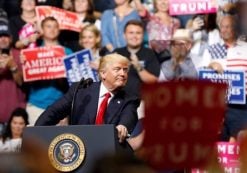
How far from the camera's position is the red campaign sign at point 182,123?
4086mm

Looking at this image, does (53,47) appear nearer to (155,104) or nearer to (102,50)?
(102,50)

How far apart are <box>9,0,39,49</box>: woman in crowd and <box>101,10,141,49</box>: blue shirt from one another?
76 centimetres

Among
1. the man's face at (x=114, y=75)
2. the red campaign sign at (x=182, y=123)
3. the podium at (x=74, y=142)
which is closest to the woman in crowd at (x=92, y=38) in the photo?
the man's face at (x=114, y=75)

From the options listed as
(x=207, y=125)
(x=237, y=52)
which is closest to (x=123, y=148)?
(x=207, y=125)

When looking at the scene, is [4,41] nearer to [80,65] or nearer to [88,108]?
[80,65]

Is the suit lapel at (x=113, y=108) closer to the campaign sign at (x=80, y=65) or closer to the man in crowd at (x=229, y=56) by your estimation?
the man in crowd at (x=229, y=56)

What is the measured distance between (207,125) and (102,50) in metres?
5.99

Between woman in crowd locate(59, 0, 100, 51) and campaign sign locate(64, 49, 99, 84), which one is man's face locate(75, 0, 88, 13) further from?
campaign sign locate(64, 49, 99, 84)

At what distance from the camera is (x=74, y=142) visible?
264 inches

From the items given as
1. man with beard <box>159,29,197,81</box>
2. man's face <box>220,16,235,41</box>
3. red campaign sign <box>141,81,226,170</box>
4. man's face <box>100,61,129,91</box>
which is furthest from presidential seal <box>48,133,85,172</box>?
man's face <box>220,16,235,41</box>

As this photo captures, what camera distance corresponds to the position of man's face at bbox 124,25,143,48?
9.87m

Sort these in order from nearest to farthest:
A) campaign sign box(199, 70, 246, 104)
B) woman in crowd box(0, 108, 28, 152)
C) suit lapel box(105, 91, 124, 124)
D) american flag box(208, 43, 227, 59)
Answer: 1. suit lapel box(105, 91, 124, 124)
2. campaign sign box(199, 70, 246, 104)
3. woman in crowd box(0, 108, 28, 152)
4. american flag box(208, 43, 227, 59)

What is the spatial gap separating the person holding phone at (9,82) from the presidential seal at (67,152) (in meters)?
3.44

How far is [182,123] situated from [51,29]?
6258 millimetres
